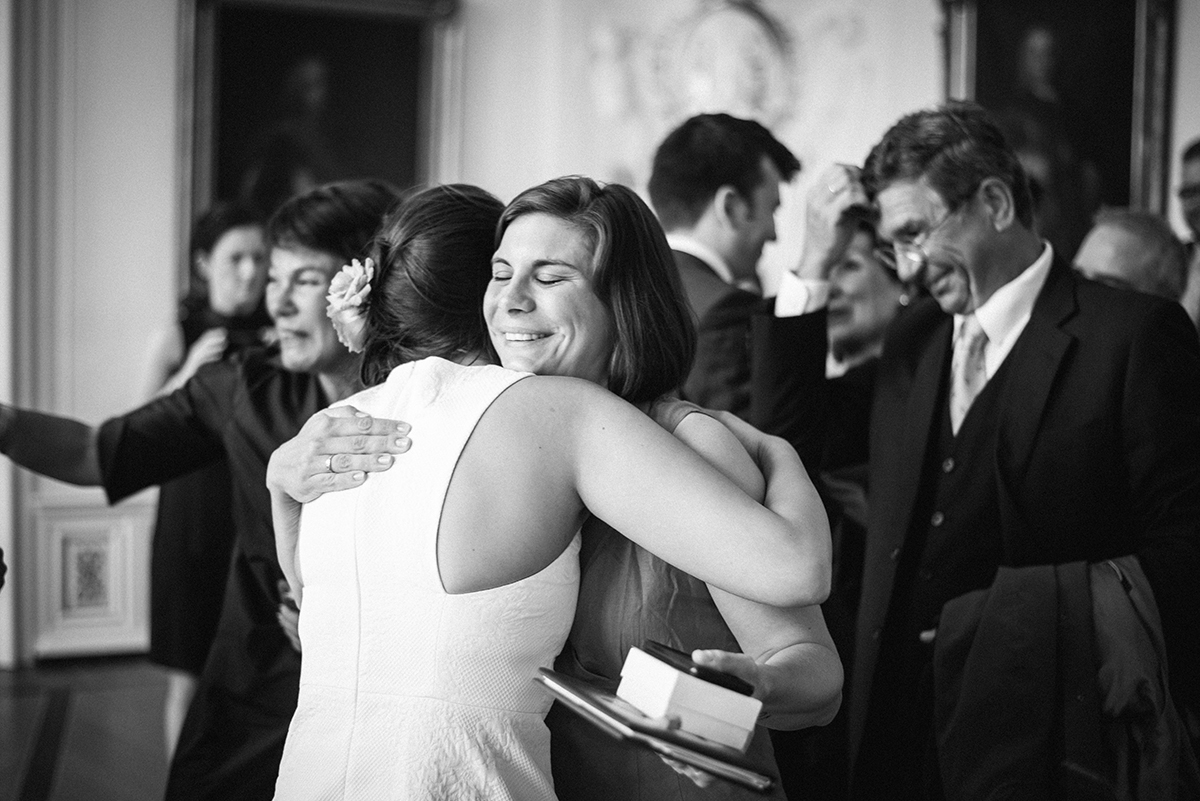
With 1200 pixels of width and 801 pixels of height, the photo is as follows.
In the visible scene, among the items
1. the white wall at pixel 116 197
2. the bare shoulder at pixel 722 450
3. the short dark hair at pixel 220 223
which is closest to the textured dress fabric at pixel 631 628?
the bare shoulder at pixel 722 450

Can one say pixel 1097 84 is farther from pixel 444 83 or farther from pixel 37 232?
pixel 37 232

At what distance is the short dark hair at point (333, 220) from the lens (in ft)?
9.59

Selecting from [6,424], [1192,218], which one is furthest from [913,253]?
[1192,218]

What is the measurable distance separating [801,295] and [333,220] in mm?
1091

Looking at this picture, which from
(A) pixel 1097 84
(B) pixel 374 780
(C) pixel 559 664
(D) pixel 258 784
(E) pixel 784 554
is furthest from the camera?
(A) pixel 1097 84

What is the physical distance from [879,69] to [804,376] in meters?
4.89

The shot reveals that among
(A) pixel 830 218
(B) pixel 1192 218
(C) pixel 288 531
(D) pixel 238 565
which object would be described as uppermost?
(B) pixel 1192 218

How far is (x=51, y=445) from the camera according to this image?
289cm

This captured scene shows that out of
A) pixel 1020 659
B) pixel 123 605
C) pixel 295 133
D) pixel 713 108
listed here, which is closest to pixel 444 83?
pixel 295 133

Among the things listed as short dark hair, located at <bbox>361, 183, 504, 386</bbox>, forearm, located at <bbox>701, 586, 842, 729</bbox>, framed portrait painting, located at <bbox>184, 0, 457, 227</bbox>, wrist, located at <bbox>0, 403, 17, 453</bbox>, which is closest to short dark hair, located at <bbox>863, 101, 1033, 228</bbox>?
short dark hair, located at <bbox>361, 183, 504, 386</bbox>

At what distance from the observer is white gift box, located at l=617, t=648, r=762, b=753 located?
4.56 ft

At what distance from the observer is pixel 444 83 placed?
7703 millimetres

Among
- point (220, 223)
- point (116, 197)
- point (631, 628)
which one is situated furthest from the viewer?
point (116, 197)

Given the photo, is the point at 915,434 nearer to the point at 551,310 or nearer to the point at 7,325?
the point at 551,310
